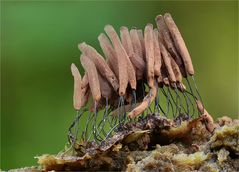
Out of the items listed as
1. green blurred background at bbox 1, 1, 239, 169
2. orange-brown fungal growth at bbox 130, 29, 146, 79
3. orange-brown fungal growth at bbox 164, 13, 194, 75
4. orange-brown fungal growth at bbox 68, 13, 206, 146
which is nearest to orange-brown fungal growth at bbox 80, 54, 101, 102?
orange-brown fungal growth at bbox 68, 13, 206, 146

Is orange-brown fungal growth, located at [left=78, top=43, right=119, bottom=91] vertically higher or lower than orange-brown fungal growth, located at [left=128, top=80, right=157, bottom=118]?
higher

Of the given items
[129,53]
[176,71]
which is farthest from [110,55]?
[176,71]

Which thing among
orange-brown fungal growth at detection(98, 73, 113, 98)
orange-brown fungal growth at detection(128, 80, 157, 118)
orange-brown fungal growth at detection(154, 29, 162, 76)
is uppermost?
orange-brown fungal growth at detection(154, 29, 162, 76)

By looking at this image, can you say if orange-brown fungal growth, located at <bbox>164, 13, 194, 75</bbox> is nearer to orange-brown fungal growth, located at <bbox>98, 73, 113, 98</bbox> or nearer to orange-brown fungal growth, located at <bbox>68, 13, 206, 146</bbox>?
orange-brown fungal growth, located at <bbox>68, 13, 206, 146</bbox>

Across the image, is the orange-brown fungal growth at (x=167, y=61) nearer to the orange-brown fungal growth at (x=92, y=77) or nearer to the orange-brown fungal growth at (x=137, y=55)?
the orange-brown fungal growth at (x=137, y=55)

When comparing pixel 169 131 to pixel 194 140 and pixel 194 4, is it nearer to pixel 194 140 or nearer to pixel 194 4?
pixel 194 140

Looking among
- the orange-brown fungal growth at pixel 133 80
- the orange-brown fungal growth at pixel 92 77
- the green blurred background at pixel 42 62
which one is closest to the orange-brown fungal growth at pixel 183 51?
the orange-brown fungal growth at pixel 133 80
